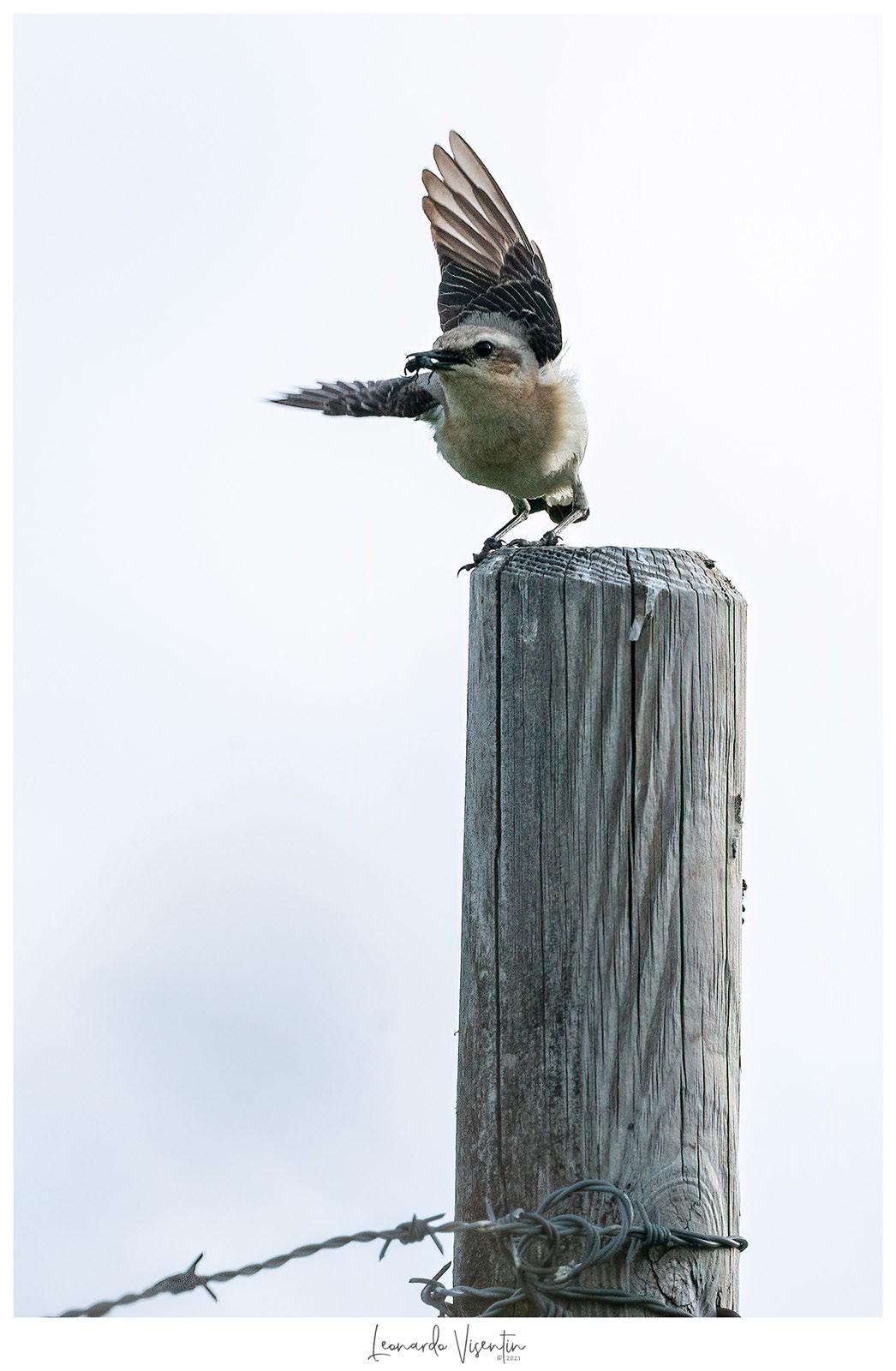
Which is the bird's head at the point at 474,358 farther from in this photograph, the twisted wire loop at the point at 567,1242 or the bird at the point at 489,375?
the twisted wire loop at the point at 567,1242

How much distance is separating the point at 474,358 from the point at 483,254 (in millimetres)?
924

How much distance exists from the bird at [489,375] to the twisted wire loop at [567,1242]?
3321mm

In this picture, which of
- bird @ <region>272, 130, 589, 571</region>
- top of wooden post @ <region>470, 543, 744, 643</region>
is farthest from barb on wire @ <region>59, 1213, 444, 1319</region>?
bird @ <region>272, 130, 589, 571</region>

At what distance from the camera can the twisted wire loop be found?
2422 millimetres

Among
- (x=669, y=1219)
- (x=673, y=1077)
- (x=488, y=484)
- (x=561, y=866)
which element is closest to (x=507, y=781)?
(x=561, y=866)

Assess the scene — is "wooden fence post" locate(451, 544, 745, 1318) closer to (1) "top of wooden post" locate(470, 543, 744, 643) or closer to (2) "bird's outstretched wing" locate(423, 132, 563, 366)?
(1) "top of wooden post" locate(470, 543, 744, 643)

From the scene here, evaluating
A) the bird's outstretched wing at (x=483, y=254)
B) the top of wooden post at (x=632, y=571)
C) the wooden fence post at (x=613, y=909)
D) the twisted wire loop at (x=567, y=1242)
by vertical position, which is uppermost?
the bird's outstretched wing at (x=483, y=254)

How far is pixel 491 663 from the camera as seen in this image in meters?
2.58

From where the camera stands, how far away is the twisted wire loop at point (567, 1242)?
7.95 feet

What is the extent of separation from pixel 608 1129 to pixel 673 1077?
15 cm

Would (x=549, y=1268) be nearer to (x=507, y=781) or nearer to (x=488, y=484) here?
(x=507, y=781)

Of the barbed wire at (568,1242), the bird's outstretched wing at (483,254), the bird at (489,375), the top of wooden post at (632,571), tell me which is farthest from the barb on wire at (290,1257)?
the bird's outstretched wing at (483,254)

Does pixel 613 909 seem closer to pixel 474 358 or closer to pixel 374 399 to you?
pixel 474 358

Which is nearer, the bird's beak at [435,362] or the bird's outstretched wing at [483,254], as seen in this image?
the bird's beak at [435,362]
